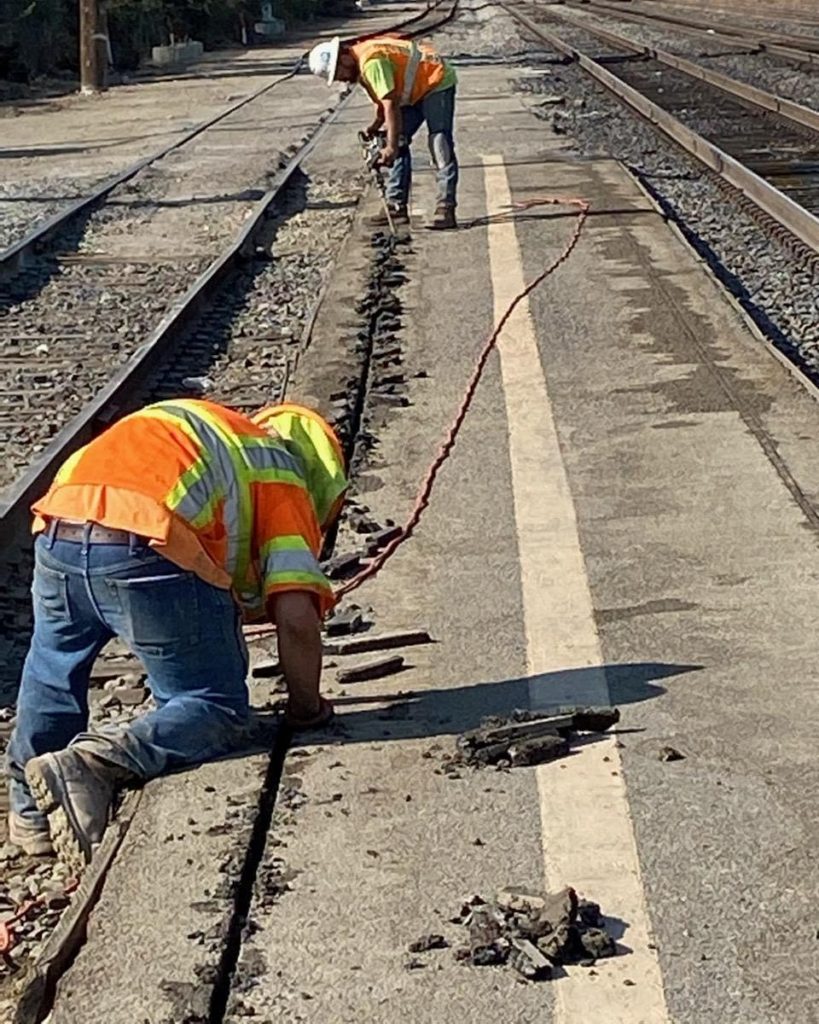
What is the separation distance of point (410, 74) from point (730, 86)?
1709cm

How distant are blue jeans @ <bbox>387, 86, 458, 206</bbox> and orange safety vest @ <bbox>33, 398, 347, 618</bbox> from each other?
9631 millimetres

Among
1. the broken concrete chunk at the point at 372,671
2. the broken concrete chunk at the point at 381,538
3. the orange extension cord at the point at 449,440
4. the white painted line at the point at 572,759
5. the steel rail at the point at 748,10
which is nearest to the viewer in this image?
the white painted line at the point at 572,759

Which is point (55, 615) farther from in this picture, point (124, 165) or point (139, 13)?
point (139, 13)

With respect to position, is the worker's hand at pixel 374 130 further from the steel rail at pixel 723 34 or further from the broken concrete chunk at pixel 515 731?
the steel rail at pixel 723 34

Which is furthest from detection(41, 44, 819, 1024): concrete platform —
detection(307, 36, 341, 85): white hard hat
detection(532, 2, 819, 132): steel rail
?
detection(532, 2, 819, 132): steel rail

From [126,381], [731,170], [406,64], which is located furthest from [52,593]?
[731,170]

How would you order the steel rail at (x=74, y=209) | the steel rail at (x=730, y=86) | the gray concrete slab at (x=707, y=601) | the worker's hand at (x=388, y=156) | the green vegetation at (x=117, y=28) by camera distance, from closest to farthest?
the gray concrete slab at (x=707, y=601) → the worker's hand at (x=388, y=156) → the steel rail at (x=74, y=209) → the steel rail at (x=730, y=86) → the green vegetation at (x=117, y=28)

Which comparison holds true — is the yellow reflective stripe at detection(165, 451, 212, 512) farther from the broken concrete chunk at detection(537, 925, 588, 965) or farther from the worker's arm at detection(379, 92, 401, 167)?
the worker's arm at detection(379, 92, 401, 167)

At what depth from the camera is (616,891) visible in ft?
13.0

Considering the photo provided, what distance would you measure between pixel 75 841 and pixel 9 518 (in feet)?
9.84

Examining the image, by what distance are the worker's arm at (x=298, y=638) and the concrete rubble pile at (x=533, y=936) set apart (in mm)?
998

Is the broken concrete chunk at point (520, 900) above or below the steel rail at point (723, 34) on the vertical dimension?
above

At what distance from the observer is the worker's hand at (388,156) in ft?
44.7

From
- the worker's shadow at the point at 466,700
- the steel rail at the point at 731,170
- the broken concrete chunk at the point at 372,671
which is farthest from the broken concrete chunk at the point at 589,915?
the steel rail at the point at 731,170
